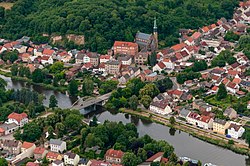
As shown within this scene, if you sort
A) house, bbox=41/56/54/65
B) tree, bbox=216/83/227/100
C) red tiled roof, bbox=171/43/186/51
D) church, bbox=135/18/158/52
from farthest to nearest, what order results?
church, bbox=135/18/158/52 < red tiled roof, bbox=171/43/186/51 < house, bbox=41/56/54/65 < tree, bbox=216/83/227/100

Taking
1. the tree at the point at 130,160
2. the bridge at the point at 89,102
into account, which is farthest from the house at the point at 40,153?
the bridge at the point at 89,102

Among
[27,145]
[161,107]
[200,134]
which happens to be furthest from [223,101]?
[27,145]

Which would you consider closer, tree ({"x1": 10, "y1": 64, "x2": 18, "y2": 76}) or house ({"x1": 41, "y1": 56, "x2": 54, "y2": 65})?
tree ({"x1": 10, "y1": 64, "x2": 18, "y2": 76})

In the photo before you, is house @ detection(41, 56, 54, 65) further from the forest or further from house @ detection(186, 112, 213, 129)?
house @ detection(186, 112, 213, 129)

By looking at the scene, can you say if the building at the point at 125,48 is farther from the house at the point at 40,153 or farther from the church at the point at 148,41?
the house at the point at 40,153

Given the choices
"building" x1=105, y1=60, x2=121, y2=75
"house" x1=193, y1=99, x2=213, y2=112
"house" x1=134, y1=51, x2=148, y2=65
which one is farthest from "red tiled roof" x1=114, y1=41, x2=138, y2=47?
"house" x1=193, y1=99, x2=213, y2=112
